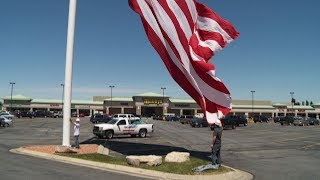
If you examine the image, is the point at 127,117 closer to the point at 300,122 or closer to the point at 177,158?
the point at 177,158

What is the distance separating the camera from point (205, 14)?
2058cm

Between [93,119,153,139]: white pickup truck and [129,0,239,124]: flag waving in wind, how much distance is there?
58.0 feet

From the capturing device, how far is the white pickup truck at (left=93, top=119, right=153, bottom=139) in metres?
36.9

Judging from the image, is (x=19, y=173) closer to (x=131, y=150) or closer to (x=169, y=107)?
(x=131, y=150)

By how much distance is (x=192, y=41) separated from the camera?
20.3 meters

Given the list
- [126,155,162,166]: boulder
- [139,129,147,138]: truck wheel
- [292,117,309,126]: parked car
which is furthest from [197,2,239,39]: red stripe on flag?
[292,117,309,126]: parked car

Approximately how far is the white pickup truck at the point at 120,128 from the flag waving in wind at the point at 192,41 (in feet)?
58.0

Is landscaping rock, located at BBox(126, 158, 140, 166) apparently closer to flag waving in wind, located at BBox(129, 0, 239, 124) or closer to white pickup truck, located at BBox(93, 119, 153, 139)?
flag waving in wind, located at BBox(129, 0, 239, 124)

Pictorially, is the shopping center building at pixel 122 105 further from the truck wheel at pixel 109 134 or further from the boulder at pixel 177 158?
the boulder at pixel 177 158

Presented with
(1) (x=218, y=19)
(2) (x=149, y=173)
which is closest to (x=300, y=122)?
(1) (x=218, y=19)

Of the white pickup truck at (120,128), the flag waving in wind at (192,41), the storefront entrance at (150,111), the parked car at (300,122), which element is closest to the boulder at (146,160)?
the flag waving in wind at (192,41)

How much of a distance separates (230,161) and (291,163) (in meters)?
2.86

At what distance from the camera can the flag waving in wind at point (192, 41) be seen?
1989 cm

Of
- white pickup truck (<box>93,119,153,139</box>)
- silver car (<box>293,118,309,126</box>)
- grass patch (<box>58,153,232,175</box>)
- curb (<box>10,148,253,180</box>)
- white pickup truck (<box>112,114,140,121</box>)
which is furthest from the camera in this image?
silver car (<box>293,118,309,126</box>)
